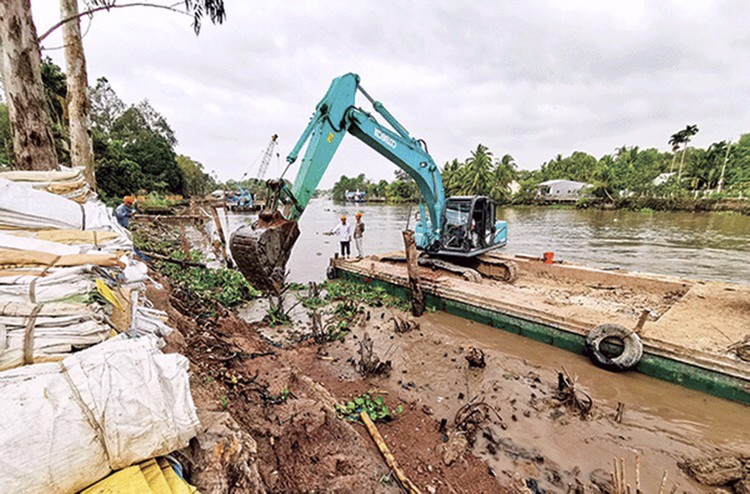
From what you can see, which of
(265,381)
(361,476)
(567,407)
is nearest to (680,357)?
(567,407)

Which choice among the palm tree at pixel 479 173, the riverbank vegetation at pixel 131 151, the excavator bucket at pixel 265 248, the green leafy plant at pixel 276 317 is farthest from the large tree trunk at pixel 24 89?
the palm tree at pixel 479 173

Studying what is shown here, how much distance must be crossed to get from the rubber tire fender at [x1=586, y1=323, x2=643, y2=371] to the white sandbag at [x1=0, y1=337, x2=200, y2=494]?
5.93 metres

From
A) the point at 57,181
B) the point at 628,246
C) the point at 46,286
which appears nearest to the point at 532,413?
the point at 46,286

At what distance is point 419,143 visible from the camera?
26.2 feet

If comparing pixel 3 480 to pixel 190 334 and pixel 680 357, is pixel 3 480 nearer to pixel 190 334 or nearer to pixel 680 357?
pixel 190 334

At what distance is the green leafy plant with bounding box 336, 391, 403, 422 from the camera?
12.5 ft

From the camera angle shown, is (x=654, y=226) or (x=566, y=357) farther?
(x=654, y=226)

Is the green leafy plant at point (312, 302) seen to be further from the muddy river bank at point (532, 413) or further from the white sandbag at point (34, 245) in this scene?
the white sandbag at point (34, 245)

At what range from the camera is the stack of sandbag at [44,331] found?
142 cm

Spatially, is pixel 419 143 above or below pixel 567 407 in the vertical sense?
above

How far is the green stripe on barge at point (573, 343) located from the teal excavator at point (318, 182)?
181 centimetres

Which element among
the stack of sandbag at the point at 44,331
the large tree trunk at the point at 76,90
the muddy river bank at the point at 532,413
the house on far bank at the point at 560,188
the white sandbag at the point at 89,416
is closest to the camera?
the white sandbag at the point at 89,416

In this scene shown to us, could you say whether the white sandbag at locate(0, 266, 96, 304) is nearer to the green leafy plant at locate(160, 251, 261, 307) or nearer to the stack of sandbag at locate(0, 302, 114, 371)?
the stack of sandbag at locate(0, 302, 114, 371)

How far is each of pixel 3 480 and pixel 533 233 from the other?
26.2 m
